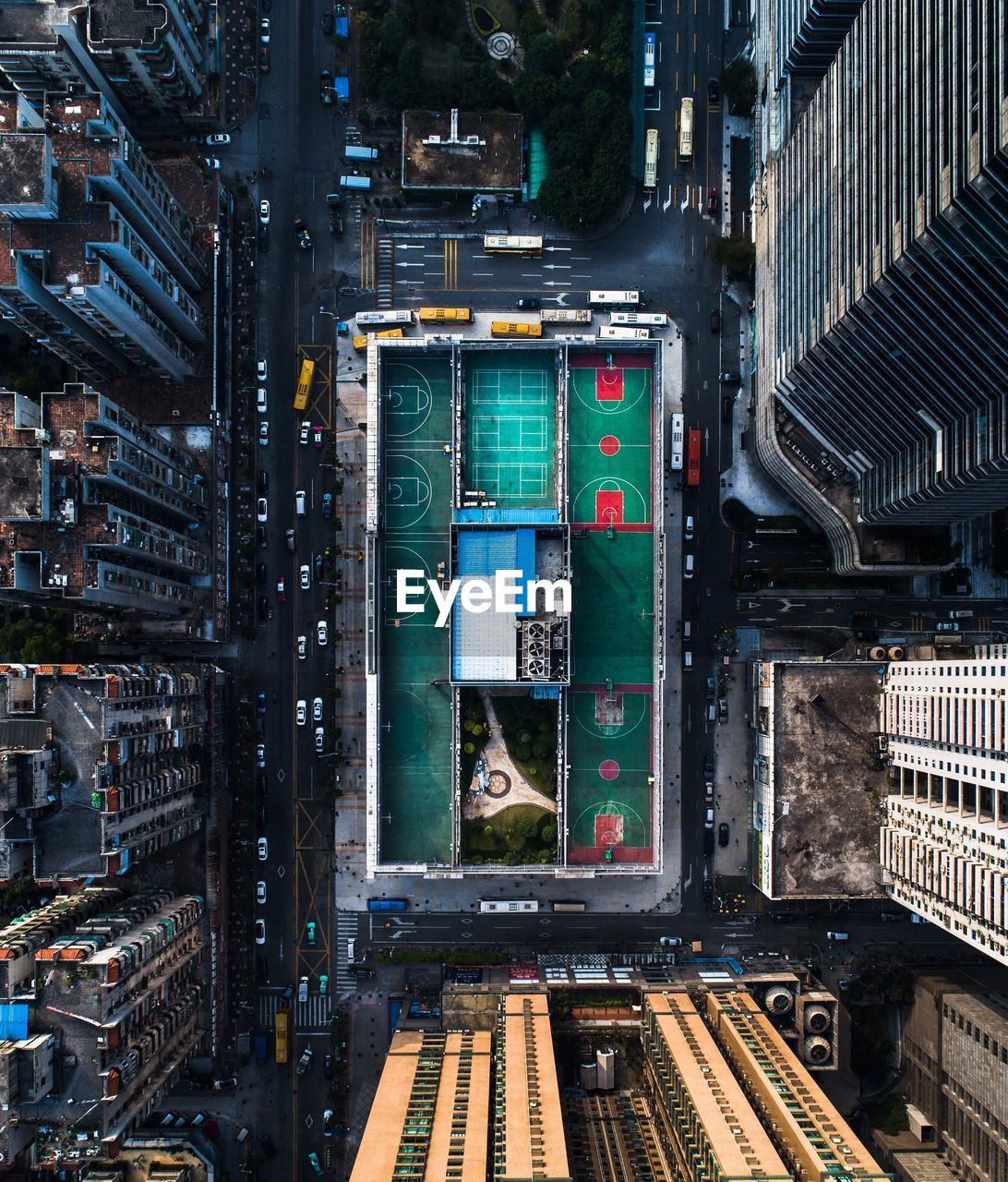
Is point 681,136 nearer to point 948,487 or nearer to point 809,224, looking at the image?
point 809,224

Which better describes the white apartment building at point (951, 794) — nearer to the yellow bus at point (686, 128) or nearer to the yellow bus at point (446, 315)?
the yellow bus at point (446, 315)

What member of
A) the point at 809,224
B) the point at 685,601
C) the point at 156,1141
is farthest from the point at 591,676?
the point at 156,1141

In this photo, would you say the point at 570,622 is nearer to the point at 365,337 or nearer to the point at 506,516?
the point at 506,516

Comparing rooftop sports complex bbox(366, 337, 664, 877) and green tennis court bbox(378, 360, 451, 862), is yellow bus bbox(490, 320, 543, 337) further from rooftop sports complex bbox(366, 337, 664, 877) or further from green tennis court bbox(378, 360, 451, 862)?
green tennis court bbox(378, 360, 451, 862)

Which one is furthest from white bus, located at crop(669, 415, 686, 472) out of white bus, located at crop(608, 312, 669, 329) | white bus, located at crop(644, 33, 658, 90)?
white bus, located at crop(644, 33, 658, 90)

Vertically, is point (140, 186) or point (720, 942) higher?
point (140, 186)

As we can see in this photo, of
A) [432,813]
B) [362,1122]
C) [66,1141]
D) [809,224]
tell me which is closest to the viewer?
[66,1141]
